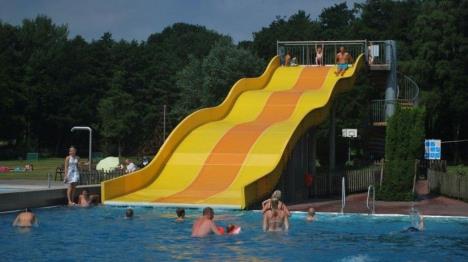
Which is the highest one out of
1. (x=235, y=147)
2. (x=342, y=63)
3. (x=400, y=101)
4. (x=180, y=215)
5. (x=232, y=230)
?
(x=342, y=63)

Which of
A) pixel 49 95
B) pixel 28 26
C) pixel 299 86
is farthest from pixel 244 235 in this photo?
pixel 28 26

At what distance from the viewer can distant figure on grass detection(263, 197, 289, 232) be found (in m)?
17.6

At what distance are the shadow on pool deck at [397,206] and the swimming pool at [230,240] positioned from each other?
4.59 ft

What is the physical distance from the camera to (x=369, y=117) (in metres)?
35.1

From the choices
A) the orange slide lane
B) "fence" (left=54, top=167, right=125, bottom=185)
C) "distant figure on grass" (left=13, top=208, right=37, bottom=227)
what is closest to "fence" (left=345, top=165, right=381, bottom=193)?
the orange slide lane

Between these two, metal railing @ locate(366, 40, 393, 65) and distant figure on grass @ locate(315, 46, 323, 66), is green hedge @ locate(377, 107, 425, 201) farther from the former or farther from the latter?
distant figure on grass @ locate(315, 46, 323, 66)

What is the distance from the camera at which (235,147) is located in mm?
26359

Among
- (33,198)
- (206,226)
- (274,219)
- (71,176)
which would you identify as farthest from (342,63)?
(206,226)

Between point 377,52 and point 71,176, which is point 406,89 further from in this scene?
point 71,176

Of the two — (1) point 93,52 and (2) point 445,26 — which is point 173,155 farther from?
(1) point 93,52

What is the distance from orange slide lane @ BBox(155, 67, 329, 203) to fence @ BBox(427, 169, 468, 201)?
603 cm

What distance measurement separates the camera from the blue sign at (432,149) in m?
33.2

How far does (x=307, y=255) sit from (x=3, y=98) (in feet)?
175

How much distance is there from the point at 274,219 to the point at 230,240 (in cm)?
155
